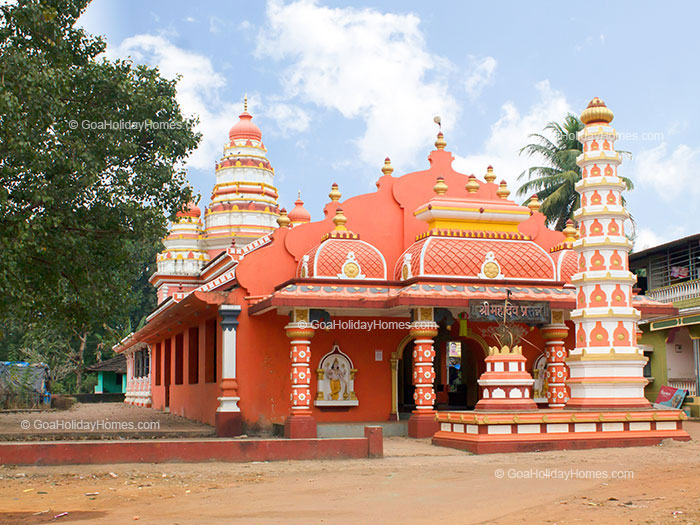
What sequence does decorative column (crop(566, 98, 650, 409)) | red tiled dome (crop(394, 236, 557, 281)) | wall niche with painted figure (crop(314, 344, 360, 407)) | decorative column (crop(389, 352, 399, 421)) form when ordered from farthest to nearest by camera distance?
decorative column (crop(389, 352, 399, 421)) → wall niche with painted figure (crop(314, 344, 360, 407)) → red tiled dome (crop(394, 236, 557, 281)) → decorative column (crop(566, 98, 650, 409))

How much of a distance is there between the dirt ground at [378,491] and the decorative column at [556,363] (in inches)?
199

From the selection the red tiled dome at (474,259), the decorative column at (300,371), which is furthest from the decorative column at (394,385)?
the decorative column at (300,371)

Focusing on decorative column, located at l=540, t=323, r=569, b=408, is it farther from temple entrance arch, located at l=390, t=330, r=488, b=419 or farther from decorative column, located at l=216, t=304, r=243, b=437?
decorative column, located at l=216, t=304, r=243, b=437

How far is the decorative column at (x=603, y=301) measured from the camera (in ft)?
52.2

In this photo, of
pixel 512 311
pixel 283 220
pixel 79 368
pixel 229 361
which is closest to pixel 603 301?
pixel 512 311

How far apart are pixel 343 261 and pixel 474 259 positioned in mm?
2820

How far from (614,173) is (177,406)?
599 inches

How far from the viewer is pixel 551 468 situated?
39.8ft

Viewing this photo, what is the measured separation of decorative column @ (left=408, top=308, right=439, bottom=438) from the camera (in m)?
17.3

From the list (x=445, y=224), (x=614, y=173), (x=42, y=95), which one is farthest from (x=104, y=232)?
(x=614, y=173)

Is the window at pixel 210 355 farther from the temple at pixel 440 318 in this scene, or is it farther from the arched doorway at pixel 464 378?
the arched doorway at pixel 464 378

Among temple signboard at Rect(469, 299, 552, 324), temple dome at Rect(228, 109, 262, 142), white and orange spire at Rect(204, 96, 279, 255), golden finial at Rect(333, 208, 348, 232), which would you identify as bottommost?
temple signboard at Rect(469, 299, 552, 324)

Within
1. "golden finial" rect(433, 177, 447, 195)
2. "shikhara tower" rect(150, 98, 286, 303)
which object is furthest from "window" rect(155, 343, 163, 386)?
"golden finial" rect(433, 177, 447, 195)

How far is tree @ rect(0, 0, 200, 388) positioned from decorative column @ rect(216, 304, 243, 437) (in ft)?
6.83
